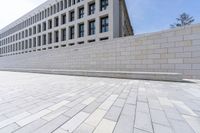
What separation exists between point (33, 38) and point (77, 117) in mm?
35719

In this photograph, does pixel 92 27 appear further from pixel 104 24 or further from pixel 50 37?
pixel 50 37

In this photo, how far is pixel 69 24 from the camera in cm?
2306

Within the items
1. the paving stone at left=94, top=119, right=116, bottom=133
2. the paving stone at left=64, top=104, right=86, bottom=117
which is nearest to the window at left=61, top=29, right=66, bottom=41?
the paving stone at left=64, top=104, right=86, bottom=117

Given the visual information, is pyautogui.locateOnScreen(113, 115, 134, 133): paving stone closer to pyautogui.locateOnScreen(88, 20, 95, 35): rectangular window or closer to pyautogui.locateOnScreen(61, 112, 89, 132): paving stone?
pyautogui.locateOnScreen(61, 112, 89, 132): paving stone

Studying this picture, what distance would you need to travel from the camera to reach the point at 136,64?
8977mm

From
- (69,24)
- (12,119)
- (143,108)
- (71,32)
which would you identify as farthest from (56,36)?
(143,108)

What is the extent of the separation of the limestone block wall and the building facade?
24.1 ft

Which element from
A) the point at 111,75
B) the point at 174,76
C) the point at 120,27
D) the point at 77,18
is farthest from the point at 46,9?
the point at 174,76

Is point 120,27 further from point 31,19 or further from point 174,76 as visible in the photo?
point 31,19

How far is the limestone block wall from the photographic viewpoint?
276 inches

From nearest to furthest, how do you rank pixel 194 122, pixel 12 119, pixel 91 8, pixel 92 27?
pixel 194 122
pixel 12 119
pixel 92 27
pixel 91 8

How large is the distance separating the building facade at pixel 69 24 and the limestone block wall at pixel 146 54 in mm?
7333

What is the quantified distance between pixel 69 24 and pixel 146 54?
63.3ft

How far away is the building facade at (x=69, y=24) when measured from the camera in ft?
61.2
